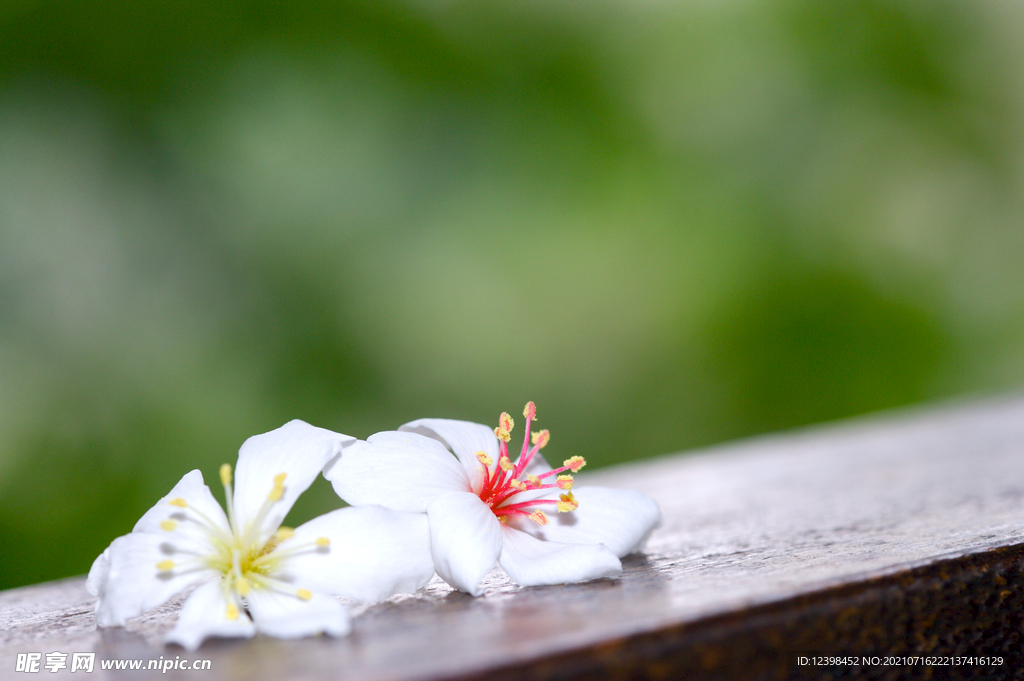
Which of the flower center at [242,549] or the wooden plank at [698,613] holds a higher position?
the flower center at [242,549]

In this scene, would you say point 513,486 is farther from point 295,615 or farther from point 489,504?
point 295,615

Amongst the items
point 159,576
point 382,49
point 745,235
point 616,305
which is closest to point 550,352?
point 616,305

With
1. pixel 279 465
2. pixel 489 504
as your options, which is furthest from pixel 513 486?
pixel 279 465

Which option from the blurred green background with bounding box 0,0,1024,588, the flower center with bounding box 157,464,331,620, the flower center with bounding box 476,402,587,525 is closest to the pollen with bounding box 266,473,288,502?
the flower center with bounding box 157,464,331,620

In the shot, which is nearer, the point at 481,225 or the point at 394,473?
the point at 394,473

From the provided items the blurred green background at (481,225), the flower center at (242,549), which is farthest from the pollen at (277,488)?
the blurred green background at (481,225)

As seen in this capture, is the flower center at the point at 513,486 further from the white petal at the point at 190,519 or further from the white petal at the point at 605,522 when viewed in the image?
the white petal at the point at 190,519
